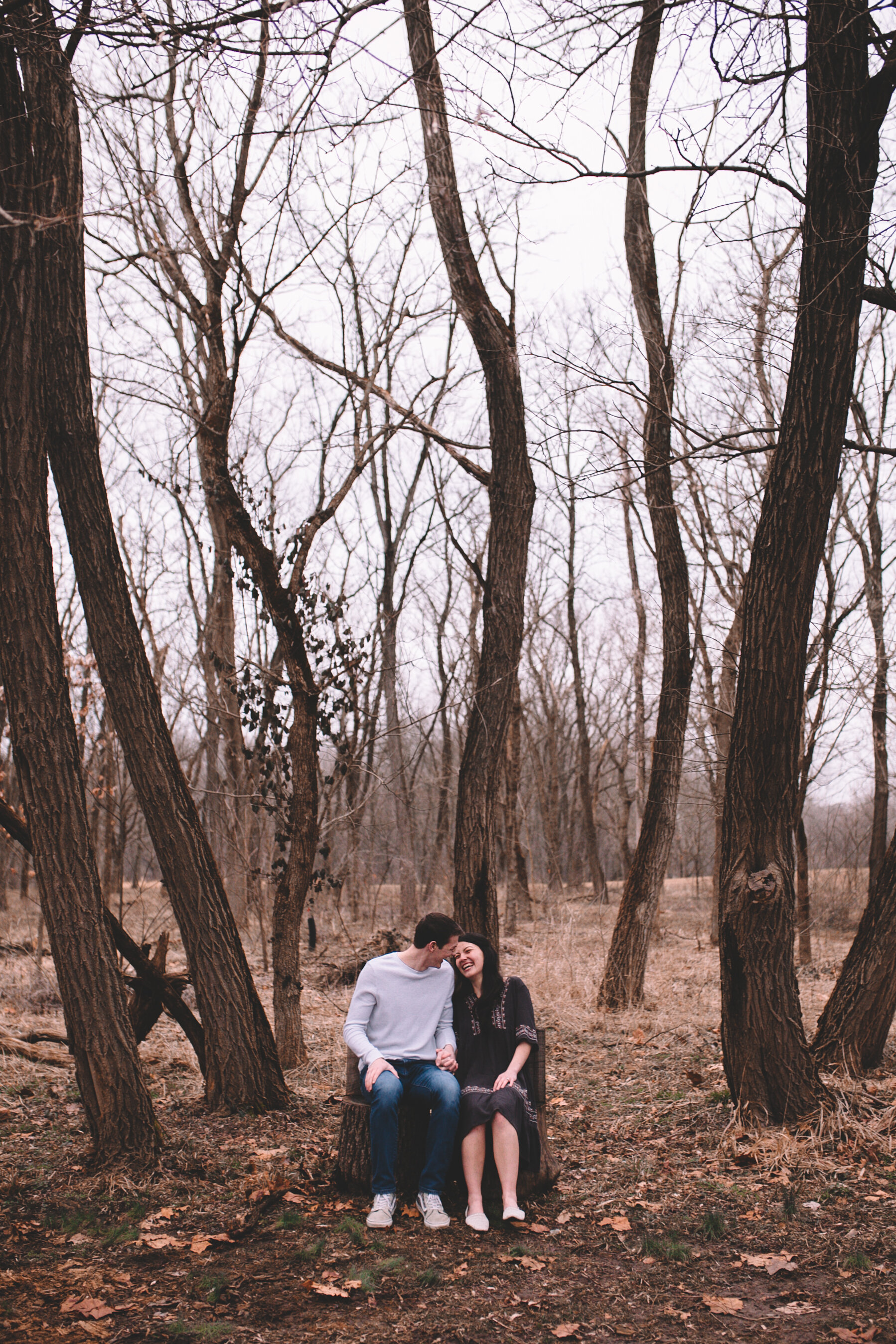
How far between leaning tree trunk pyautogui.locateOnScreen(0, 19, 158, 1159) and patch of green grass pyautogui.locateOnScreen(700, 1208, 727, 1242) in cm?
237

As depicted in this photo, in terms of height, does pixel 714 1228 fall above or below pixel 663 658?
below

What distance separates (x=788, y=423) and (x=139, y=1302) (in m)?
4.40

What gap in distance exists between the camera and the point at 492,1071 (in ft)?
13.6

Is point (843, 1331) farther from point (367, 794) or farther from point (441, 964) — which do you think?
point (367, 794)

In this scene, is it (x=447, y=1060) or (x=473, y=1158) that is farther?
(x=447, y=1060)

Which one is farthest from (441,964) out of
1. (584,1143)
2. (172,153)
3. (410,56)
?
(410,56)

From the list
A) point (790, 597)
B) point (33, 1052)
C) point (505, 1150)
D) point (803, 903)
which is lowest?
point (33, 1052)

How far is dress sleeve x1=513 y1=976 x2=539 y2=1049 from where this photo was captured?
4.16 meters

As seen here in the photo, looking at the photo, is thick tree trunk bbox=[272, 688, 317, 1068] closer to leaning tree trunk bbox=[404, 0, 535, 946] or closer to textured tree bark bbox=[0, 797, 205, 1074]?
textured tree bark bbox=[0, 797, 205, 1074]

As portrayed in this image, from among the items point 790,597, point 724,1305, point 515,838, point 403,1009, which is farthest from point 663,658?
point 515,838

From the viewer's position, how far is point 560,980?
9.25 meters

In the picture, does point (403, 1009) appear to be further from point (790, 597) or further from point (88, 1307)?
point (790, 597)

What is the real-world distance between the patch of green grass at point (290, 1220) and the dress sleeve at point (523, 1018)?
1127mm

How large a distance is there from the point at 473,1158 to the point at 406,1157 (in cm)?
35
